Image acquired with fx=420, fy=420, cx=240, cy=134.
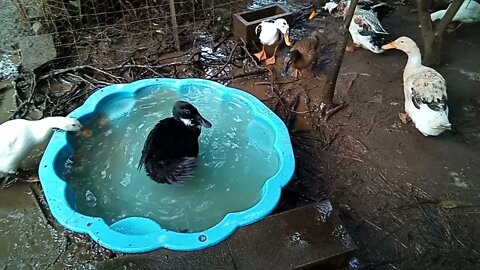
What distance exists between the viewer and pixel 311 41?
4.07 meters

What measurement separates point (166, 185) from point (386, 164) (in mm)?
1742

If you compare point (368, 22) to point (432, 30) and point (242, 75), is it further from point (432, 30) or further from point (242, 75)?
point (242, 75)

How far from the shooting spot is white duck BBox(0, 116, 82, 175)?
295 cm

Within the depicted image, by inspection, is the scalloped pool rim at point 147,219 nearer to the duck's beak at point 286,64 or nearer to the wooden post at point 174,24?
the duck's beak at point 286,64

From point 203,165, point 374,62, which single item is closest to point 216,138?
point 203,165

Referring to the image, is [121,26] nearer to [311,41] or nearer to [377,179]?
[311,41]

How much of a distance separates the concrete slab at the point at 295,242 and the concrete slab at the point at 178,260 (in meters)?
0.06

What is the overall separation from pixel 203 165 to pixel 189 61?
151 cm

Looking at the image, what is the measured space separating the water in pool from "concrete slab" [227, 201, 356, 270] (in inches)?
17.3

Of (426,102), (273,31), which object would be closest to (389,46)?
(426,102)

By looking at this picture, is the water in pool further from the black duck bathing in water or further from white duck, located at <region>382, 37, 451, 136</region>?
white duck, located at <region>382, 37, 451, 136</region>

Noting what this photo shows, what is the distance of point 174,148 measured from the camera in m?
2.96

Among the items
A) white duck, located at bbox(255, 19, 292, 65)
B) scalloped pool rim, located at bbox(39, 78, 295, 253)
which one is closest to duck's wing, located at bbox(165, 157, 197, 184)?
scalloped pool rim, located at bbox(39, 78, 295, 253)

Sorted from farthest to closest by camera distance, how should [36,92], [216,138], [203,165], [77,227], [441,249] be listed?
[36,92] → [216,138] → [203,165] → [441,249] → [77,227]
